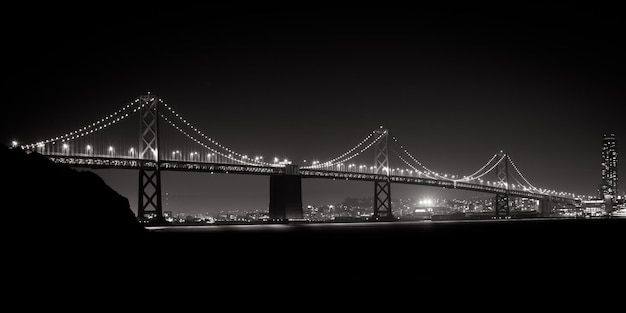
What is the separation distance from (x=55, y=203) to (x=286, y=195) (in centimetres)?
5488

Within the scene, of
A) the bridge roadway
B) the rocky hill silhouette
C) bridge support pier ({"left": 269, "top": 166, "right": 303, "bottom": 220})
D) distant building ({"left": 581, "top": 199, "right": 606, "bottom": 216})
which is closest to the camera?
the rocky hill silhouette

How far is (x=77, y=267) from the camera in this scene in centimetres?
1107

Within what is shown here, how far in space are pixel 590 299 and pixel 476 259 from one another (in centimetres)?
960

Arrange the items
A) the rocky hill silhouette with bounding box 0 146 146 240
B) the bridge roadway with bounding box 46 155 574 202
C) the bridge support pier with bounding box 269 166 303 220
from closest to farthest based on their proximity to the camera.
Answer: the rocky hill silhouette with bounding box 0 146 146 240 < the bridge roadway with bounding box 46 155 574 202 < the bridge support pier with bounding box 269 166 303 220

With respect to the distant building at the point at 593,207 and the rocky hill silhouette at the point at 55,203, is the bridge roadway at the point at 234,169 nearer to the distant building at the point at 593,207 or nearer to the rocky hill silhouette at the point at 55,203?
the rocky hill silhouette at the point at 55,203

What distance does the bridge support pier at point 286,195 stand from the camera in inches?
2628

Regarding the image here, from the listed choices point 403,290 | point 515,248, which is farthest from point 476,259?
point 403,290

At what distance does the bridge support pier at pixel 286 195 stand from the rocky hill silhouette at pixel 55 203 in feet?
171

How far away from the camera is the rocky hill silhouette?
11414mm

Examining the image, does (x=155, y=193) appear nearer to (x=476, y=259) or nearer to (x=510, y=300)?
(x=476, y=259)

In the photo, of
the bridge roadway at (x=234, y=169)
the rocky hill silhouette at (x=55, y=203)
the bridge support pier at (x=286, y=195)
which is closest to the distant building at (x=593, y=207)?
the bridge roadway at (x=234, y=169)

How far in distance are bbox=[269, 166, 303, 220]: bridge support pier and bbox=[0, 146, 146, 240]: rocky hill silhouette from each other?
52.2 metres

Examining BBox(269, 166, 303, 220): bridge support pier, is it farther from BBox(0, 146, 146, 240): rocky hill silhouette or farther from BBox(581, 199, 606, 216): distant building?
BBox(581, 199, 606, 216): distant building

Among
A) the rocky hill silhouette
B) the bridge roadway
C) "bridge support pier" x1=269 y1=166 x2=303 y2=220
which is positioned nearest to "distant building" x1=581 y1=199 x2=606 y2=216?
the bridge roadway
